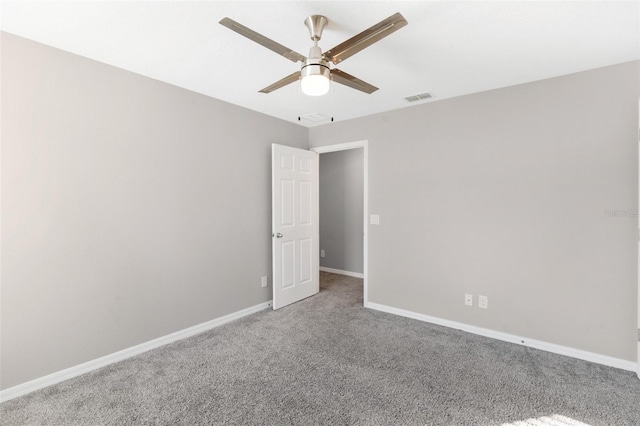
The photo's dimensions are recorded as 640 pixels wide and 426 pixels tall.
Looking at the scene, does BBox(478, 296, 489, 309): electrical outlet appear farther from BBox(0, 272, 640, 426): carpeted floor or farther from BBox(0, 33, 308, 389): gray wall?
BBox(0, 33, 308, 389): gray wall

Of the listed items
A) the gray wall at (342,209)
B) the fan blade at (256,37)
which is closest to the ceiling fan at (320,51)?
the fan blade at (256,37)

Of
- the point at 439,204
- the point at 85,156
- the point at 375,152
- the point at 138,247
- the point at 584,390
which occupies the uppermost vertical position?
the point at 375,152

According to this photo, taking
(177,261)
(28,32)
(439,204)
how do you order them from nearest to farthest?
(28,32)
(177,261)
(439,204)

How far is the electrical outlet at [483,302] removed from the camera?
297 cm

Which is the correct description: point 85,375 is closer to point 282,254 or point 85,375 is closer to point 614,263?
point 282,254

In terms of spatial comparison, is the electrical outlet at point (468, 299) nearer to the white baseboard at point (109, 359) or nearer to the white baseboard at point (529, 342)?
the white baseboard at point (529, 342)

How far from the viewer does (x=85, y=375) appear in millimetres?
2289

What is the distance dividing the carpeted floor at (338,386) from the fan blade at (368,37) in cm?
212

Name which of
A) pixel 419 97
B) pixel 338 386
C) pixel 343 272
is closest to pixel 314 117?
pixel 419 97

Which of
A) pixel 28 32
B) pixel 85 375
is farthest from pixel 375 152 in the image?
pixel 85 375

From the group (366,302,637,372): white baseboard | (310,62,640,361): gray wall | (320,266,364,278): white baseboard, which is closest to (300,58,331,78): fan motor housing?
(310,62,640,361): gray wall

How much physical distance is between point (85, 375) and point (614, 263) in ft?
13.8

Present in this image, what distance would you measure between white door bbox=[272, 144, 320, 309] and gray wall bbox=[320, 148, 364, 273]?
1208mm

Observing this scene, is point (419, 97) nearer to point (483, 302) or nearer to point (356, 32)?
point (356, 32)
